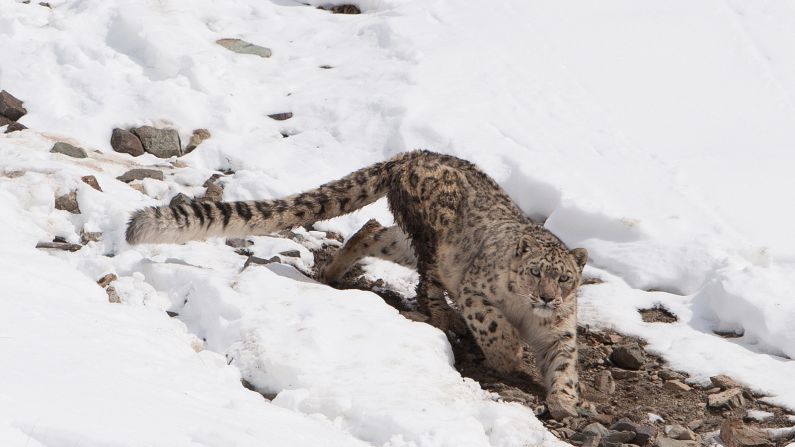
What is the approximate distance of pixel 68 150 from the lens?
38.1 feet

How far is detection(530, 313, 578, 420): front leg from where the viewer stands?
8.30 meters

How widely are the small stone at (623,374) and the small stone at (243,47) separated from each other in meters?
8.35

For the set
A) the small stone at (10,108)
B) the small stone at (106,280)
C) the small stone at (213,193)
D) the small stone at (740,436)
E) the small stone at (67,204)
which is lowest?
the small stone at (10,108)

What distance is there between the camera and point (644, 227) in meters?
11.6

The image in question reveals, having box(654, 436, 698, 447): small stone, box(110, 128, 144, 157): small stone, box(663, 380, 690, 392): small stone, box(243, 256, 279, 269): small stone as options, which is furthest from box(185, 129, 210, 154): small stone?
box(654, 436, 698, 447): small stone

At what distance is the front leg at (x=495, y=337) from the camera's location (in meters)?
9.15

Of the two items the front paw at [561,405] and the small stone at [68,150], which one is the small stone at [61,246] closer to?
the small stone at [68,150]

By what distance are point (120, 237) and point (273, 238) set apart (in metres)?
1.69

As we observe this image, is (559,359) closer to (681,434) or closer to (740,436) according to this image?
(681,434)

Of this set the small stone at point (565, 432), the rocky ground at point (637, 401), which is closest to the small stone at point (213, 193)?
the rocky ground at point (637, 401)

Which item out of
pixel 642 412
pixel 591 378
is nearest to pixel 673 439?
pixel 642 412

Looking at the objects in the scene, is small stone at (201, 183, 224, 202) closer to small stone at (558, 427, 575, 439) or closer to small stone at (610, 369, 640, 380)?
small stone at (610, 369, 640, 380)

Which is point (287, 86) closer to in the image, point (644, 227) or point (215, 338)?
point (644, 227)

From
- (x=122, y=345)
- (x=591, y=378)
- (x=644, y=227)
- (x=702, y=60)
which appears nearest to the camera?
(x=122, y=345)
